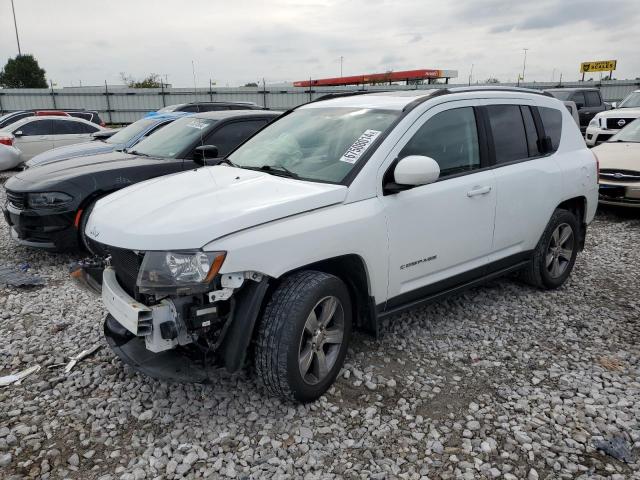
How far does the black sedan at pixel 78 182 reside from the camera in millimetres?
5355

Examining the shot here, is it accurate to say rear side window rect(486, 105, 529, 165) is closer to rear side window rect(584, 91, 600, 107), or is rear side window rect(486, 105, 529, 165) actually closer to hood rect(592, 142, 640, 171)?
hood rect(592, 142, 640, 171)

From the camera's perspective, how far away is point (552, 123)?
4.64 m

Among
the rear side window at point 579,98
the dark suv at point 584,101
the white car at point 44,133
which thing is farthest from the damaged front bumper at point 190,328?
the rear side window at point 579,98

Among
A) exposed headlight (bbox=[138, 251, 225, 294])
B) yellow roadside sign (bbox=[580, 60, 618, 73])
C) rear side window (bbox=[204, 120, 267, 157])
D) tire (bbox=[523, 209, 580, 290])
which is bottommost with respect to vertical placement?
tire (bbox=[523, 209, 580, 290])

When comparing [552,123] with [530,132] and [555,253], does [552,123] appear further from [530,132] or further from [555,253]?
[555,253]

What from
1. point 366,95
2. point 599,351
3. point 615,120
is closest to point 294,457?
point 599,351

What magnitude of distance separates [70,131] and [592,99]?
685 inches

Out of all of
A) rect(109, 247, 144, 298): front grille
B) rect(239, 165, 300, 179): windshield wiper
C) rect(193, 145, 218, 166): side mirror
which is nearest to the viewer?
rect(109, 247, 144, 298): front grille

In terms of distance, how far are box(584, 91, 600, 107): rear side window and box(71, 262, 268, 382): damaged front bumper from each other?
18.7 m

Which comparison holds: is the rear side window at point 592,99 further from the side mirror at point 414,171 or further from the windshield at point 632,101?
the side mirror at point 414,171

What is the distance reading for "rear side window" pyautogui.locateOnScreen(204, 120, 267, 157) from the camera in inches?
248

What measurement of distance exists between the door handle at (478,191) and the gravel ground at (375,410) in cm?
113

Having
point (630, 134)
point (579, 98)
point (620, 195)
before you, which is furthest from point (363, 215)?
point (579, 98)

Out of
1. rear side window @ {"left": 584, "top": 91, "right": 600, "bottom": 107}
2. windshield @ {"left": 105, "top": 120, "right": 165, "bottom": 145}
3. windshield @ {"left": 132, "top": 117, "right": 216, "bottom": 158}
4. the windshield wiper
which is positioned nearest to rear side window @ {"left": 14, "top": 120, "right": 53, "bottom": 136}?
windshield @ {"left": 105, "top": 120, "right": 165, "bottom": 145}
